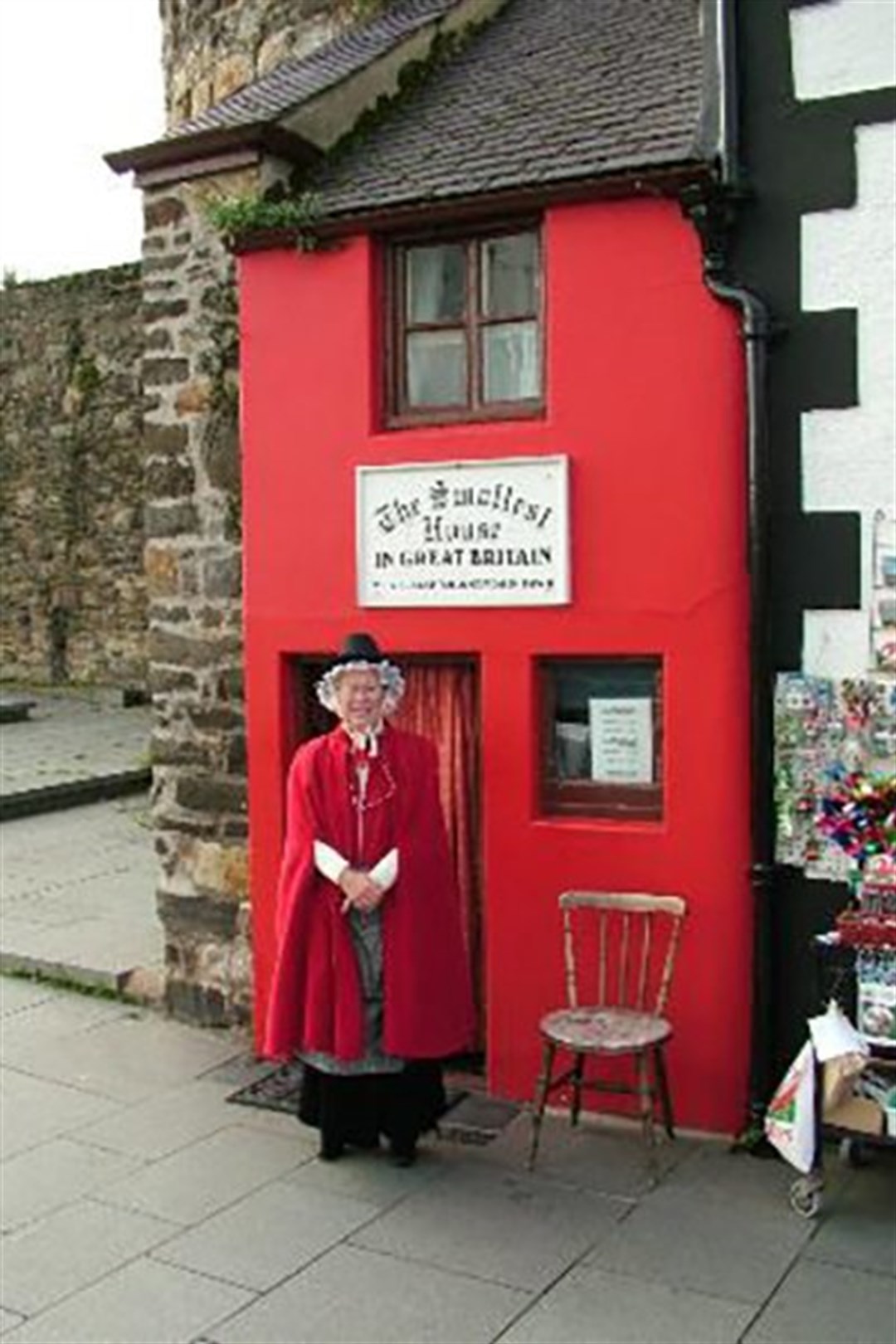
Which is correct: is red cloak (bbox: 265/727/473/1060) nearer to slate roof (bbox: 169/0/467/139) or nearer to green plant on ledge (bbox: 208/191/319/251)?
green plant on ledge (bbox: 208/191/319/251)

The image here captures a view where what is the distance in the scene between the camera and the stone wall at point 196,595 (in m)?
7.16

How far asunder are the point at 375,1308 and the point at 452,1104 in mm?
1727

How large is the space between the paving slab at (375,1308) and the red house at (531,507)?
1503 millimetres

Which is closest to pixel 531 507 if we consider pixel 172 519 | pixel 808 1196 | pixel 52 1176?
pixel 172 519

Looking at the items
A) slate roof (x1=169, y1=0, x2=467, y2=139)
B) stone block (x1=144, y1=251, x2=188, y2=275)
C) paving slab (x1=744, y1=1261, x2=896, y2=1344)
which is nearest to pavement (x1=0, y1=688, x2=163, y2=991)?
stone block (x1=144, y1=251, x2=188, y2=275)

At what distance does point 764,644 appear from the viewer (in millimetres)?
5844

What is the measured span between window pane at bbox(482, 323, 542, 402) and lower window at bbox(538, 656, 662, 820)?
3.64 feet

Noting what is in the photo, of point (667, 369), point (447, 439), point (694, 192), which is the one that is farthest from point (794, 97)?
point (447, 439)

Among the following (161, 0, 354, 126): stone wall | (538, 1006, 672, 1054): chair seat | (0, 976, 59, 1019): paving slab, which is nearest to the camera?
(538, 1006, 672, 1054): chair seat

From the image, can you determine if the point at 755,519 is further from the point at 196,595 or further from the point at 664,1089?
the point at 196,595

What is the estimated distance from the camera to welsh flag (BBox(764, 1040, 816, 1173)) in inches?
206

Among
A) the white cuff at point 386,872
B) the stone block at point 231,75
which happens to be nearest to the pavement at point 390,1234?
the white cuff at point 386,872

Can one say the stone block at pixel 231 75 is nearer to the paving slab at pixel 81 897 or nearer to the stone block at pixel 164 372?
the stone block at pixel 164 372

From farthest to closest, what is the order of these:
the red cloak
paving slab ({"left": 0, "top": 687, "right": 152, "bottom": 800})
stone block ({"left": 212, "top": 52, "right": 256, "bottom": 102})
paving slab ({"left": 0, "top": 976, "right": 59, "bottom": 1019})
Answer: paving slab ({"left": 0, "top": 687, "right": 152, "bottom": 800}) < stone block ({"left": 212, "top": 52, "right": 256, "bottom": 102}) < paving slab ({"left": 0, "top": 976, "right": 59, "bottom": 1019}) < the red cloak
